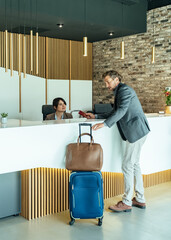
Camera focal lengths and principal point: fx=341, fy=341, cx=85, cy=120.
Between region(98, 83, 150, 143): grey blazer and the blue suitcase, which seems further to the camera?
region(98, 83, 150, 143): grey blazer

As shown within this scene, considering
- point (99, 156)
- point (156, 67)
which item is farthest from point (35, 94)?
point (99, 156)

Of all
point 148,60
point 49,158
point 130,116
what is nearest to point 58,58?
point 148,60

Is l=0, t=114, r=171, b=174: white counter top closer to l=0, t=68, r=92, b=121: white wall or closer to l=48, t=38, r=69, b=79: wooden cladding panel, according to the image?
l=0, t=68, r=92, b=121: white wall

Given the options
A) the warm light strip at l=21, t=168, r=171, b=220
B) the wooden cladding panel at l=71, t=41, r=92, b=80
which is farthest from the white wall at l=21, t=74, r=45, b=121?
the warm light strip at l=21, t=168, r=171, b=220

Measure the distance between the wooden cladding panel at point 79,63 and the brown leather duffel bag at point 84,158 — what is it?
5308mm

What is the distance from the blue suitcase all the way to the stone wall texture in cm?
403

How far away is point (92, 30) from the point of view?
7.57 metres

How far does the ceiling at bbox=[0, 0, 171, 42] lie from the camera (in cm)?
598

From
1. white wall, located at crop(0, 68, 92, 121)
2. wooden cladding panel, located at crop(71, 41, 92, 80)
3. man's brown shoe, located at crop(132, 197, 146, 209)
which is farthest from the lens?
wooden cladding panel, located at crop(71, 41, 92, 80)

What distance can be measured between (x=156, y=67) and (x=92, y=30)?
64.3 inches

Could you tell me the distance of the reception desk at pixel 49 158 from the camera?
11.8 ft

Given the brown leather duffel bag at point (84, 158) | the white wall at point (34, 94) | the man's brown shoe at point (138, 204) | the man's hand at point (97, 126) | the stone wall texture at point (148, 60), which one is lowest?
the man's brown shoe at point (138, 204)

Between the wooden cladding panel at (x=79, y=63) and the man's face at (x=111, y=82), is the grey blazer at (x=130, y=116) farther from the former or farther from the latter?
the wooden cladding panel at (x=79, y=63)

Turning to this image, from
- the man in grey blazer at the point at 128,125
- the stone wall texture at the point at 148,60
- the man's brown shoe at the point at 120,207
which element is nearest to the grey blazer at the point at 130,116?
the man in grey blazer at the point at 128,125
